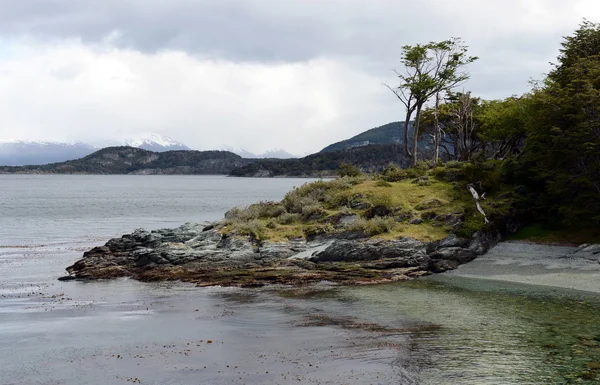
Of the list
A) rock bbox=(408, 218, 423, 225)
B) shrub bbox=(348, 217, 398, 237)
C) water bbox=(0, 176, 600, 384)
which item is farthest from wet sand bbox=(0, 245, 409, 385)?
rock bbox=(408, 218, 423, 225)

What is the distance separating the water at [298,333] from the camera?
1831 centimetres

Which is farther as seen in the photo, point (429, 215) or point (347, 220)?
point (347, 220)

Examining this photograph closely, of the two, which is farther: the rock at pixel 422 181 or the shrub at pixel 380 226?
the rock at pixel 422 181

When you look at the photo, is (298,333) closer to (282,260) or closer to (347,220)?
(282,260)

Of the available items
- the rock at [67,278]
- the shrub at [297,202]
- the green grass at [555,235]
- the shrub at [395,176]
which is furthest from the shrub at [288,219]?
the green grass at [555,235]

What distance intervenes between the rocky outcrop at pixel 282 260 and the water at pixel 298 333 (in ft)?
6.88

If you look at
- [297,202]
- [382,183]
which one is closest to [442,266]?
[382,183]

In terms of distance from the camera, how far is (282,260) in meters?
40.5

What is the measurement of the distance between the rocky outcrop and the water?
210 centimetres

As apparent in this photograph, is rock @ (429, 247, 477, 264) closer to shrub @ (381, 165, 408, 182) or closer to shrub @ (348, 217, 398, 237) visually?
shrub @ (348, 217, 398, 237)

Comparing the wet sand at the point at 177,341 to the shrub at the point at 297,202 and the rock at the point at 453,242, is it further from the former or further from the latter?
the shrub at the point at 297,202

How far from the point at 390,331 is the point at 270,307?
7.69m

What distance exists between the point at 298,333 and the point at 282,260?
17031mm

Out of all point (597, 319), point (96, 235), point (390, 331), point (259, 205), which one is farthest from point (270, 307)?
point (96, 235)
